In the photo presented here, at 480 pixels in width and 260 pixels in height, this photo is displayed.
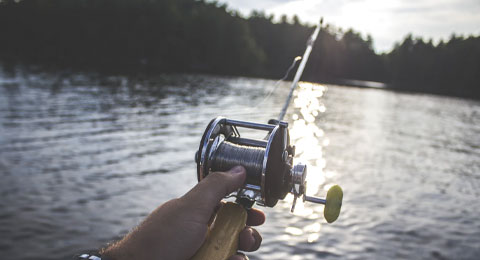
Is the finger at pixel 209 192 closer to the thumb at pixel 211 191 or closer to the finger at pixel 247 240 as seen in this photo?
the thumb at pixel 211 191

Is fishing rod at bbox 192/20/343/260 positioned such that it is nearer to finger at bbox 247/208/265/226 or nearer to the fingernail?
the fingernail

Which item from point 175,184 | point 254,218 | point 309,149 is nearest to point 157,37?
point 309,149

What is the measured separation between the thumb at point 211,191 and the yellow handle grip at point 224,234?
198 millimetres

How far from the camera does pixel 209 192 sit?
1.97 metres

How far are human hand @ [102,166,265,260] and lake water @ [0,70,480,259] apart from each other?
4841 mm

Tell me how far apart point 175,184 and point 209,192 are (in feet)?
28.0

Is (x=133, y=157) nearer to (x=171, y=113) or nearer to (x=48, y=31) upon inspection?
(x=171, y=113)

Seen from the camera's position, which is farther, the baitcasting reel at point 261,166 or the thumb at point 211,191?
the baitcasting reel at point 261,166

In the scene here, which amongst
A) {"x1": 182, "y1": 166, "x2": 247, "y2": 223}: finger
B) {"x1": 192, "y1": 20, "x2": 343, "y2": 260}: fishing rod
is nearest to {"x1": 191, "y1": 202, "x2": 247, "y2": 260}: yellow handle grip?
{"x1": 192, "y1": 20, "x2": 343, "y2": 260}: fishing rod

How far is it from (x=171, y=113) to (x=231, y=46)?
65.7 m

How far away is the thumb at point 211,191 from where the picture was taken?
1.96m

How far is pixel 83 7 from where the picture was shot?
86.4 m

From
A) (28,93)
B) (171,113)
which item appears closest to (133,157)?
(171,113)

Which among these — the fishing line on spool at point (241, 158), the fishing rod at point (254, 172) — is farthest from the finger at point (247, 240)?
the fishing line on spool at point (241, 158)
